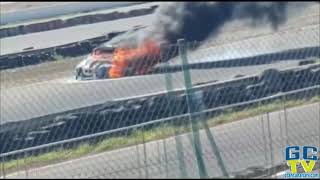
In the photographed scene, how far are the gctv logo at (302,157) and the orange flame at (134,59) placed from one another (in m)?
4.32

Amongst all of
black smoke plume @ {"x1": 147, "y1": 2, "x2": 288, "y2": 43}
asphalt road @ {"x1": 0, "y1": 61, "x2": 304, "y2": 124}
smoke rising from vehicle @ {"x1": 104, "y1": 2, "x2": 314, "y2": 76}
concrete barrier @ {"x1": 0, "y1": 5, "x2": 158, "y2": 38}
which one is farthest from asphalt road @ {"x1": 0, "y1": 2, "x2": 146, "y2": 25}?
asphalt road @ {"x1": 0, "y1": 61, "x2": 304, "y2": 124}

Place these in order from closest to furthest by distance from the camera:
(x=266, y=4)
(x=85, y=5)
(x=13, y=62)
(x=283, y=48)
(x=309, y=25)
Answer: (x=266, y=4) < (x=283, y=48) < (x=13, y=62) < (x=309, y=25) < (x=85, y=5)

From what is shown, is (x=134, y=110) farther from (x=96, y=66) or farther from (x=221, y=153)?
(x=96, y=66)

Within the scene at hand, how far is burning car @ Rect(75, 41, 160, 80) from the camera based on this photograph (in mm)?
11023

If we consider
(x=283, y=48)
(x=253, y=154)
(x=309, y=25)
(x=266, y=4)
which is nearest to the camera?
(x=253, y=154)

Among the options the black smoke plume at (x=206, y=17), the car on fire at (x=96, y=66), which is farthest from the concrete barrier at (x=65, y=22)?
the car on fire at (x=96, y=66)

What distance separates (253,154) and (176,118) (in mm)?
663

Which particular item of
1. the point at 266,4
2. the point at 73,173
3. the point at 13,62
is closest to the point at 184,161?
the point at 73,173

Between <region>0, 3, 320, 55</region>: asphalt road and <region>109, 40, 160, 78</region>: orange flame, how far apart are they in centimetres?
155

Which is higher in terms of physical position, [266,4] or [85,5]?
[266,4]

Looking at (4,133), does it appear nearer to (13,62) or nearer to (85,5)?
(13,62)

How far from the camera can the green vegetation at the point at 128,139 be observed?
6289mm

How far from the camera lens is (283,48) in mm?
12273

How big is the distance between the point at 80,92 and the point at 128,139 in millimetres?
4690
